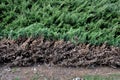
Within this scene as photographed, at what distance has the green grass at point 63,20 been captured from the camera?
18.5 feet

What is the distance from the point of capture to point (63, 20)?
6242 millimetres

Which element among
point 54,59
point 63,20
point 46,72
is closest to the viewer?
point 46,72

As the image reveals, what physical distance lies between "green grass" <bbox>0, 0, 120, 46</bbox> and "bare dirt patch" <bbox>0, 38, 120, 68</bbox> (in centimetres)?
21

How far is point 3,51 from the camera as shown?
5.18m

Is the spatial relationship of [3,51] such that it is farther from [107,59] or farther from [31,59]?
[107,59]

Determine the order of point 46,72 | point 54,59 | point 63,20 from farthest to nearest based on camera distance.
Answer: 1. point 63,20
2. point 54,59
3. point 46,72

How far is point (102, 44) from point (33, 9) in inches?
68.3

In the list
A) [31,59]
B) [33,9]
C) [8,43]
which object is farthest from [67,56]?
[33,9]

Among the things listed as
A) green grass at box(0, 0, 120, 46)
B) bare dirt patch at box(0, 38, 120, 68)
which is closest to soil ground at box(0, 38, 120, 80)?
bare dirt patch at box(0, 38, 120, 68)

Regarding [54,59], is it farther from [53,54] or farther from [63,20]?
[63,20]

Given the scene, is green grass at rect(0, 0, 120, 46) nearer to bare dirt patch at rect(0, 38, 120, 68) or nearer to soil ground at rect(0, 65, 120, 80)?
bare dirt patch at rect(0, 38, 120, 68)

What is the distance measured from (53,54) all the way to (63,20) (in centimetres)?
117

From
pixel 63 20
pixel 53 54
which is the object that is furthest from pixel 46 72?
pixel 63 20

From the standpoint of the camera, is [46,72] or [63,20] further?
[63,20]
